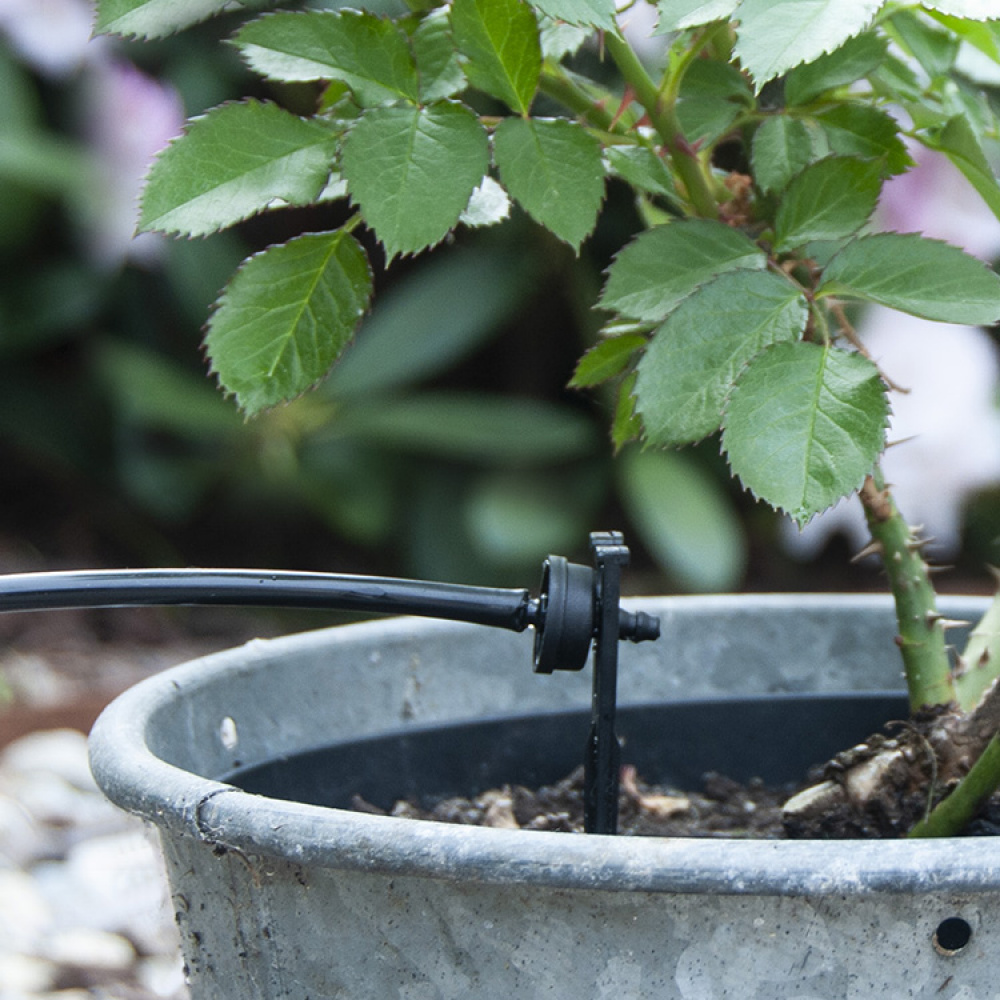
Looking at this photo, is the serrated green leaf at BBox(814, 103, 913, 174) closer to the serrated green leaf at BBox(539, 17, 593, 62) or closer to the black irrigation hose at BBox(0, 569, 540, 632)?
the serrated green leaf at BBox(539, 17, 593, 62)

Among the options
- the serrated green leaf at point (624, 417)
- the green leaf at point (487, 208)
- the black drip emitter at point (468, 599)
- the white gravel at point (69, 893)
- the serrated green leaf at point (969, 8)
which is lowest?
the white gravel at point (69, 893)

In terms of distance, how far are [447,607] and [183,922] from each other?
164 mm

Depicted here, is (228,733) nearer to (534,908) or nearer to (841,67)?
(534,908)

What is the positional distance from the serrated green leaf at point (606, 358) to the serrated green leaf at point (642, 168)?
0.07m

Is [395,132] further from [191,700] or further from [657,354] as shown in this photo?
[191,700]

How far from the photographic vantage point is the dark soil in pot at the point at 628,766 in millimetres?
663

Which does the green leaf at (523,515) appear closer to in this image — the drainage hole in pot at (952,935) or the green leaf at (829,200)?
the green leaf at (829,200)

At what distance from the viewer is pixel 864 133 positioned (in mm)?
528

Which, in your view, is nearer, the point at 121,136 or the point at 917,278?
the point at 917,278

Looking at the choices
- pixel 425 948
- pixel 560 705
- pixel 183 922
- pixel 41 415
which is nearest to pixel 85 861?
pixel 560 705

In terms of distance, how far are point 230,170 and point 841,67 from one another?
26 cm

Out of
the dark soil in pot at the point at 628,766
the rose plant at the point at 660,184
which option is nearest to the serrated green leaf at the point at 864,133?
the rose plant at the point at 660,184

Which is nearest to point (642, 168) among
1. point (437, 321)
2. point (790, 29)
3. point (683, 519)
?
point (790, 29)

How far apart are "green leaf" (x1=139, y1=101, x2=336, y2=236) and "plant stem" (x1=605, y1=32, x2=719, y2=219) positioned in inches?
5.1
